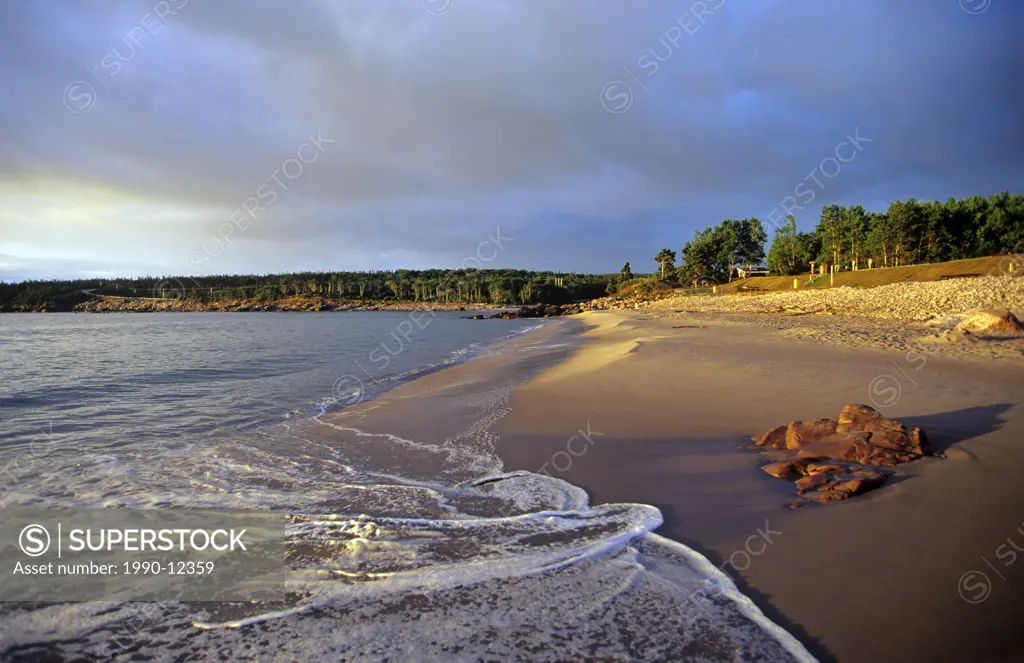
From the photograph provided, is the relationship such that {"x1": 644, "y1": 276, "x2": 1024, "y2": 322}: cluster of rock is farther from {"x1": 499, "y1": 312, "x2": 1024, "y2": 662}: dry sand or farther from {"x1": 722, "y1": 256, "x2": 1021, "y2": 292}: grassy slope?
{"x1": 499, "y1": 312, "x2": 1024, "y2": 662}: dry sand

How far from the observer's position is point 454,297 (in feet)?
560

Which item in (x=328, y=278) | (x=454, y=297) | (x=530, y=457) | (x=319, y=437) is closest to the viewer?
(x=530, y=457)

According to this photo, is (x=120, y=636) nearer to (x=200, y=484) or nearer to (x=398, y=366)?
(x=200, y=484)

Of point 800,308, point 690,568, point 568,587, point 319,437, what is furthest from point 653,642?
point 800,308

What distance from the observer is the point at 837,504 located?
487 cm

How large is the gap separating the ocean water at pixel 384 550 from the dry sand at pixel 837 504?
45 cm

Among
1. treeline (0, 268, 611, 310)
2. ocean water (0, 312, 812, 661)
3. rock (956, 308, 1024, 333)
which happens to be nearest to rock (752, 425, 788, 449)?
ocean water (0, 312, 812, 661)

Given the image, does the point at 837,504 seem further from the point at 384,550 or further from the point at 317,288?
the point at 317,288

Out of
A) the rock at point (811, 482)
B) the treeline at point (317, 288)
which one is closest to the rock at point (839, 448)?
the rock at point (811, 482)

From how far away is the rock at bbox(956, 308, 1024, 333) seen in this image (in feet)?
48.2

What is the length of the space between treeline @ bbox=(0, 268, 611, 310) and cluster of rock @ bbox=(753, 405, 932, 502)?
443 feet

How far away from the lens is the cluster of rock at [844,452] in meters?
5.19

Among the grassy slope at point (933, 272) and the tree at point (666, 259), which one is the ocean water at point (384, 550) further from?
the tree at point (666, 259)

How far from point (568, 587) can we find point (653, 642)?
0.81 metres
